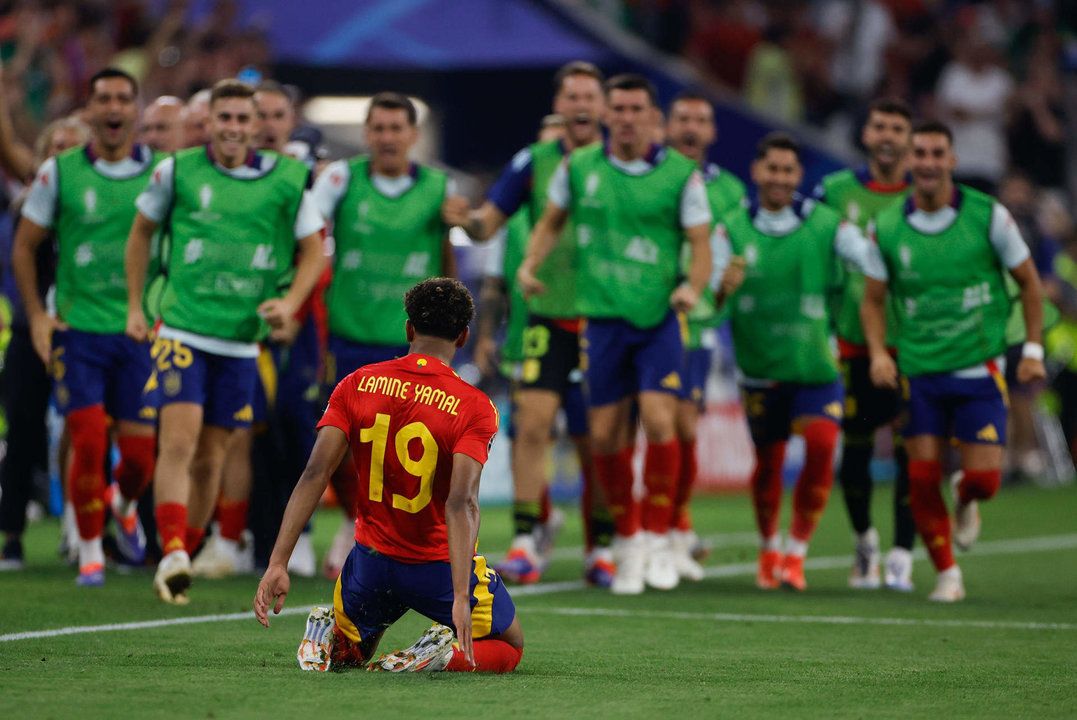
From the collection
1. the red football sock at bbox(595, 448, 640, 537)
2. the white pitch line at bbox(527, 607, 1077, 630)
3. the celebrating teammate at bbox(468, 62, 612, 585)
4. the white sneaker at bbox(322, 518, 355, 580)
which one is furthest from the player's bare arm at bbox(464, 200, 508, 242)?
the white pitch line at bbox(527, 607, 1077, 630)

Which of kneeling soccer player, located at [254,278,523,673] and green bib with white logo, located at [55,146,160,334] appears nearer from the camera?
kneeling soccer player, located at [254,278,523,673]

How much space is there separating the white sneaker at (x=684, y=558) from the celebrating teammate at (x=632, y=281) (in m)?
0.74

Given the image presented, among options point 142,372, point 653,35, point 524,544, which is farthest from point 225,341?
point 653,35

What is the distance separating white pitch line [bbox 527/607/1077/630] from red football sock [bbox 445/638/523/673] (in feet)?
6.84

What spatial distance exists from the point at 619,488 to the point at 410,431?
3802 mm

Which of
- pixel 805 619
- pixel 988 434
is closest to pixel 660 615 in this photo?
pixel 805 619

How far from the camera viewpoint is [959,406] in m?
9.12

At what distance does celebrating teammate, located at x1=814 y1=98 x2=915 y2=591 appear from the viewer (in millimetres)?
10008

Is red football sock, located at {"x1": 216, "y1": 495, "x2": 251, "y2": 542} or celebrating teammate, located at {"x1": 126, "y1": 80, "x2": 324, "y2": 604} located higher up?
celebrating teammate, located at {"x1": 126, "y1": 80, "x2": 324, "y2": 604}

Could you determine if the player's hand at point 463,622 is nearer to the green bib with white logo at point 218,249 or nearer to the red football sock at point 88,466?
the green bib with white logo at point 218,249

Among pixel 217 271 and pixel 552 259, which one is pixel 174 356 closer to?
pixel 217 271

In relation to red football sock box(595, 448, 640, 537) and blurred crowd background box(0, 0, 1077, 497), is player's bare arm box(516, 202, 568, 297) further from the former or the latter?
blurred crowd background box(0, 0, 1077, 497)

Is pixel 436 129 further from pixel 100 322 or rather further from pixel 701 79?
pixel 100 322

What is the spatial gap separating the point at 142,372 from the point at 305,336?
1301mm
